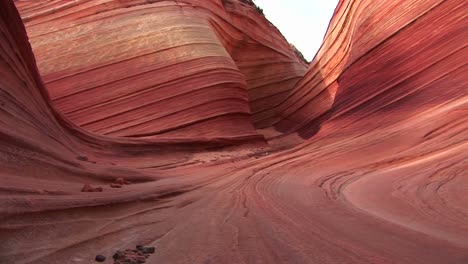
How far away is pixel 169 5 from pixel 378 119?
6.04m

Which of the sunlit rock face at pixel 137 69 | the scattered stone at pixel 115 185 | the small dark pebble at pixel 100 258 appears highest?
the sunlit rock face at pixel 137 69

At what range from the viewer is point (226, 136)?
36.2 feet

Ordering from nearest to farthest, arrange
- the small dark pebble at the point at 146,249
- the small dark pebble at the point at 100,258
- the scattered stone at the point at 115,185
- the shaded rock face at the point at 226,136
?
the small dark pebble at the point at 100,258 < the small dark pebble at the point at 146,249 < the shaded rock face at the point at 226,136 < the scattered stone at the point at 115,185

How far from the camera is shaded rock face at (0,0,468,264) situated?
2.77 m

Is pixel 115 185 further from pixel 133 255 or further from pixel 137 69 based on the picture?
pixel 137 69

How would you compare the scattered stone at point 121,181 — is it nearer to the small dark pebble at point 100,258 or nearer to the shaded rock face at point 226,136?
the shaded rock face at point 226,136

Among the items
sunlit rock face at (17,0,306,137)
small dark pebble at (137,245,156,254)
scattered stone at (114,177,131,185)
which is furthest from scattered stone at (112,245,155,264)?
sunlit rock face at (17,0,306,137)

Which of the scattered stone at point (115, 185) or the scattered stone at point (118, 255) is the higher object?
the scattered stone at point (115, 185)

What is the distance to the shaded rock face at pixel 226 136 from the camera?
2.77 metres

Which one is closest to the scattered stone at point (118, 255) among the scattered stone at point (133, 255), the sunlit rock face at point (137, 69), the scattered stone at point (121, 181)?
the scattered stone at point (133, 255)

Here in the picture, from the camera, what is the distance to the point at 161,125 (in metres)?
10.2

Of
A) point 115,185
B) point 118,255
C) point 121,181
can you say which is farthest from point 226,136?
point 118,255

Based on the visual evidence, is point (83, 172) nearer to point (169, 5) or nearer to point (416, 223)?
point (416, 223)

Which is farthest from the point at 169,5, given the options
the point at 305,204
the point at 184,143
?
the point at 305,204
